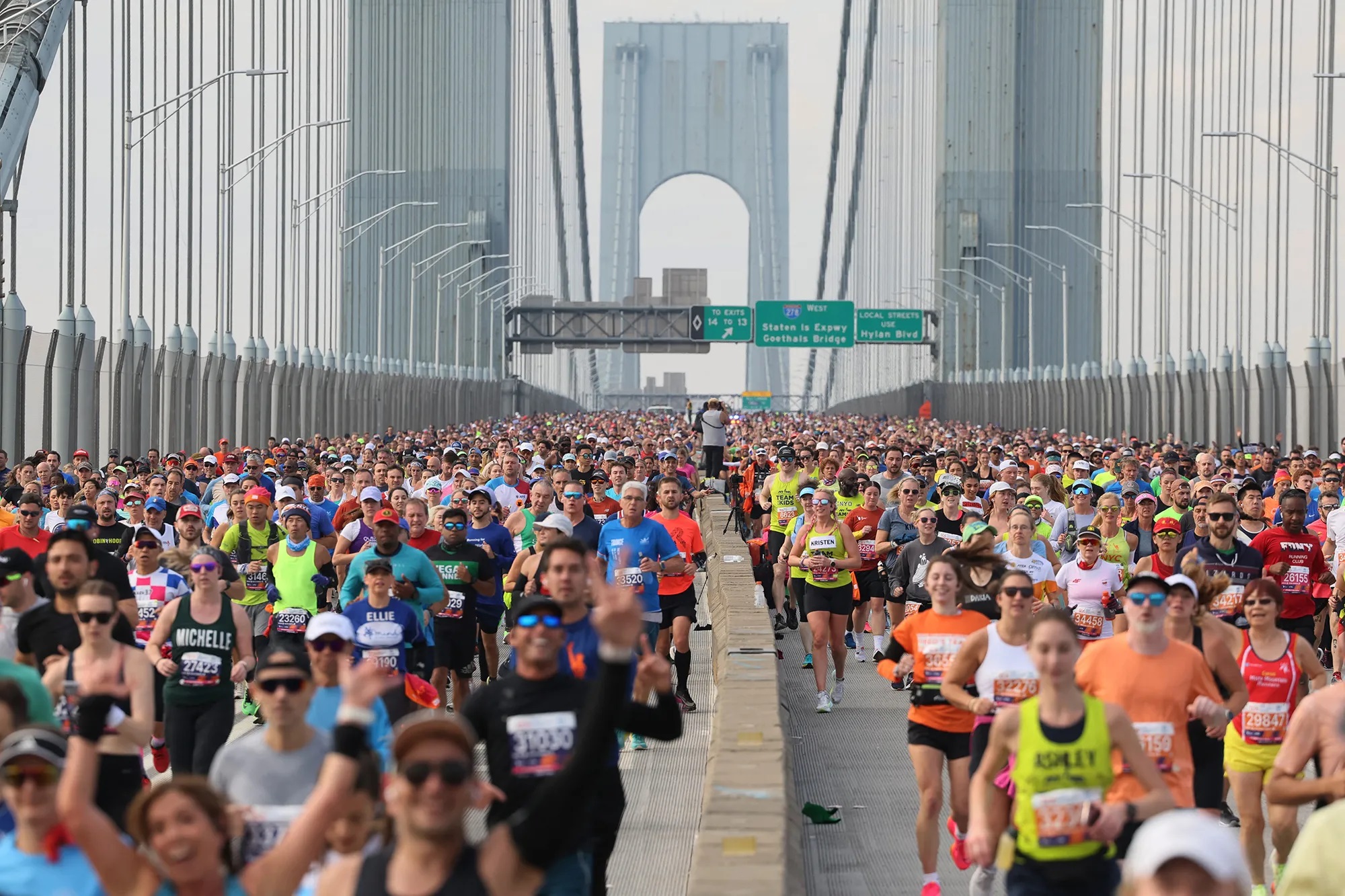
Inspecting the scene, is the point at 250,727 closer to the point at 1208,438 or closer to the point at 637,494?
the point at 637,494

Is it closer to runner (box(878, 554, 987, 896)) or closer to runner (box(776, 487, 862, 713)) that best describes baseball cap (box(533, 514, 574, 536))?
runner (box(776, 487, 862, 713))

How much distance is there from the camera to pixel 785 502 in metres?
17.7

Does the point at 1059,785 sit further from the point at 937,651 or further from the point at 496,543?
the point at 496,543

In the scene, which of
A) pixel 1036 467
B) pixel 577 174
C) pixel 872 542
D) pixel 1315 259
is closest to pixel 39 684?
pixel 872 542

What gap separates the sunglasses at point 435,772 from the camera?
442 cm

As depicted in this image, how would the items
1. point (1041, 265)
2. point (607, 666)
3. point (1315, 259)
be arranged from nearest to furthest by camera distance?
point (607, 666) → point (1315, 259) → point (1041, 265)

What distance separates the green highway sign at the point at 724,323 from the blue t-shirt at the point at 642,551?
79.4 metres

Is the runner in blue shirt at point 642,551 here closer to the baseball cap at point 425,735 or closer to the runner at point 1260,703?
the runner at point 1260,703

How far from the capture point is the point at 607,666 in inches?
203

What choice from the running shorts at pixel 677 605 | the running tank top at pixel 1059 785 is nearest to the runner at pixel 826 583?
the running shorts at pixel 677 605

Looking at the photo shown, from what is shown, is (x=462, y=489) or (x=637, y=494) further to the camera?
(x=462, y=489)

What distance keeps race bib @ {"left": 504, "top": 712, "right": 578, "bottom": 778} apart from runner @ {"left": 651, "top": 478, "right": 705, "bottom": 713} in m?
7.00

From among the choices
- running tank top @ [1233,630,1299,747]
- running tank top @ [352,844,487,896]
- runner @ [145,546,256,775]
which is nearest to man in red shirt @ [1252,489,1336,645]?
running tank top @ [1233,630,1299,747]

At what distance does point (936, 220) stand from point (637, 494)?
89.4m
